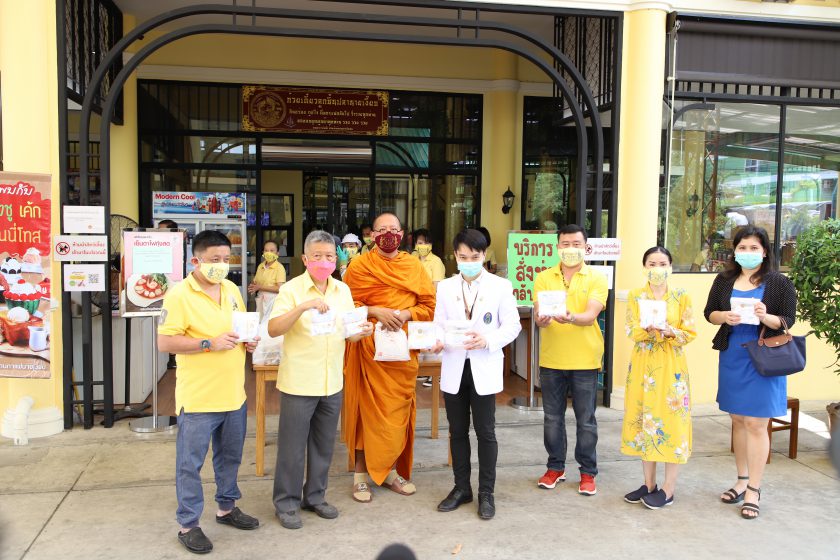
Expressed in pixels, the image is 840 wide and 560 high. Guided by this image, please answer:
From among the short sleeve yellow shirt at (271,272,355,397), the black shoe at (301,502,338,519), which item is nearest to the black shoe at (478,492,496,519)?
the black shoe at (301,502,338,519)

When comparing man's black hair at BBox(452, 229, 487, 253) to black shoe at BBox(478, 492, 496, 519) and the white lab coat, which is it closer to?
the white lab coat

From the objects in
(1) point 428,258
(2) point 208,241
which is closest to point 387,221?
(2) point 208,241

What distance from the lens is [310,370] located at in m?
3.97

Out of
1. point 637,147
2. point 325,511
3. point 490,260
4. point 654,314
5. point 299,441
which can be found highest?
point 637,147

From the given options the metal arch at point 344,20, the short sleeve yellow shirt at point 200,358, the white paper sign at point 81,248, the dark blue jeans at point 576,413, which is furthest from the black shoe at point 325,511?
the metal arch at point 344,20

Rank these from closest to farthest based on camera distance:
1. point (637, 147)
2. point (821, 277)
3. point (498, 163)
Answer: point (821, 277) → point (637, 147) → point (498, 163)

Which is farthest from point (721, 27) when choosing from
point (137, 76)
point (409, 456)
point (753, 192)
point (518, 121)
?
point (137, 76)

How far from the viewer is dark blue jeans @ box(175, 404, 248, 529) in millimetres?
3703

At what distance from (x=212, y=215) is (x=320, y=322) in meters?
6.11

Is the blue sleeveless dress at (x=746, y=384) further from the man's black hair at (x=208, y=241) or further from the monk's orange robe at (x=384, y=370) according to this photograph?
the man's black hair at (x=208, y=241)

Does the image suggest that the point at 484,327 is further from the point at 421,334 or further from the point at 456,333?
the point at 421,334

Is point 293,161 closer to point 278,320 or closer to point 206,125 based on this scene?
point 206,125

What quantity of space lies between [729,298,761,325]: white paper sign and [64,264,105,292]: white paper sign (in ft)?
15.4

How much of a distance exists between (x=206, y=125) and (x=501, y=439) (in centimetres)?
603
